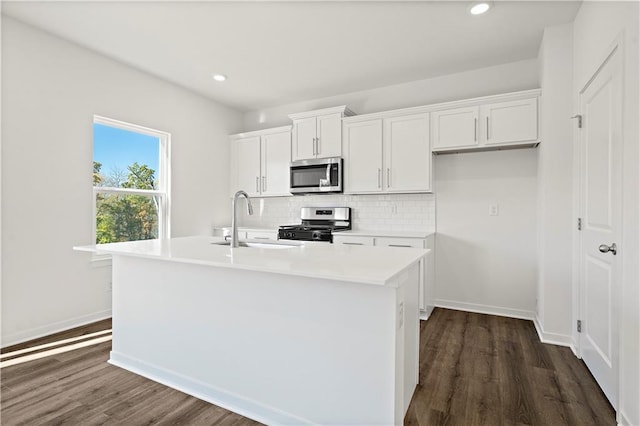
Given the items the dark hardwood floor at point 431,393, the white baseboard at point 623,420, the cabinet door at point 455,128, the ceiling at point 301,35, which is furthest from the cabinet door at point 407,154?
the white baseboard at point 623,420

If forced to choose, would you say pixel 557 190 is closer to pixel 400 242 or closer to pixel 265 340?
pixel 400 242

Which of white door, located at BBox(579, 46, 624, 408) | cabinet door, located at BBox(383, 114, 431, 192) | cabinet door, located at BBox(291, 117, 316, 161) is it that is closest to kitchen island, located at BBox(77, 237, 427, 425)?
white door, located at BBox(579, 46, 624, 408)

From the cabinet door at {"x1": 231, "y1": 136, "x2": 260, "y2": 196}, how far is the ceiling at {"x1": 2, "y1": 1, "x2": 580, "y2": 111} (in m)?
1.06

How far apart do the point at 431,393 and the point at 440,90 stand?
318 centimetres

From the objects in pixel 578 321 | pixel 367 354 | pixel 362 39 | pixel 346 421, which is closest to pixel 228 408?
pixel 346 421

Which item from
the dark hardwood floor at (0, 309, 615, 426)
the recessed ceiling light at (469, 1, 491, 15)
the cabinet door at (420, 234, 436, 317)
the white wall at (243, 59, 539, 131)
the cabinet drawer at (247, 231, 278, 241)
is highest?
the recessed ceiling light at (469, 1, 491, 15)

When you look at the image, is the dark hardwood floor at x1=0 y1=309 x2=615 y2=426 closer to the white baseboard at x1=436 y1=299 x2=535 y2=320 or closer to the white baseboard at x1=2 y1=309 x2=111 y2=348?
the white baseboard at x1=2 y1=309 x2=111 y2=348

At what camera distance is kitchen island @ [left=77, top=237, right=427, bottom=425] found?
1.50 metres

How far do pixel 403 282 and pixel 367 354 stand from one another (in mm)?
366

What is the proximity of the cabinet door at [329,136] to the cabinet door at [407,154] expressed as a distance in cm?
60

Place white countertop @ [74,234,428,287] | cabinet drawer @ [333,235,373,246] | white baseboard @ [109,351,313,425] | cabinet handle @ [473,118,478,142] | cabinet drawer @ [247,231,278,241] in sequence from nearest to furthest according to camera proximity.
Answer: white countertop @ [74,234,428,287]
white baseboard @ [109,351,313,425]
cabinet handle @ [473,118,478,142]
cabinet drawer @ [333,235,373,246]
cabinet drawer @ [247,231,278,241]

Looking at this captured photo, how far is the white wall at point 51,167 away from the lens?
2.72 meters

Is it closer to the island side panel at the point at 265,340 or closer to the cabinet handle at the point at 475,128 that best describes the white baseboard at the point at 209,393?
the island side panel at the point at 265,340

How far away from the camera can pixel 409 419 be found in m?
1.79
